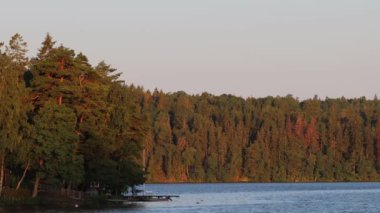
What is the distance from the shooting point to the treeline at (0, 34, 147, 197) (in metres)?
89.7

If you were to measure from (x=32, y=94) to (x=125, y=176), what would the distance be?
530 inches

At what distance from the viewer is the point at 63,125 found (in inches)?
3652

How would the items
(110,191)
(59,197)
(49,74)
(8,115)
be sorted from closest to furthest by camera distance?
1. (8,115)
2. (59,197)
3. (49,74)
4. (110,191)

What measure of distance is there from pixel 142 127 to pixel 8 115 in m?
26.7

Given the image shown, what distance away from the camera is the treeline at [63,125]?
8969 cm

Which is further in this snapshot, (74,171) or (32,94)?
(32,94)

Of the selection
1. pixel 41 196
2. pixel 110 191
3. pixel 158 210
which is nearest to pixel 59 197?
pixel 41 196

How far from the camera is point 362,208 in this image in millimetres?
100688

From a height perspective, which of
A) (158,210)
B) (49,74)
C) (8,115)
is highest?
(49,74)

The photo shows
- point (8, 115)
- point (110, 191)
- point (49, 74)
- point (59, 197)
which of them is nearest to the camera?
point (8, 115)

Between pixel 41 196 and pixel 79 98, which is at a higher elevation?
pixel 79 98

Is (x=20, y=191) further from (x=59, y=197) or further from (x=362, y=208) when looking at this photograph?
(x=362, y=208)

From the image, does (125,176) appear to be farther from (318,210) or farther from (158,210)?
(318,210)

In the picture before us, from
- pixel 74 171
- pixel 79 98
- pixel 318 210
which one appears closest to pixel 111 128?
pixel 79 98
